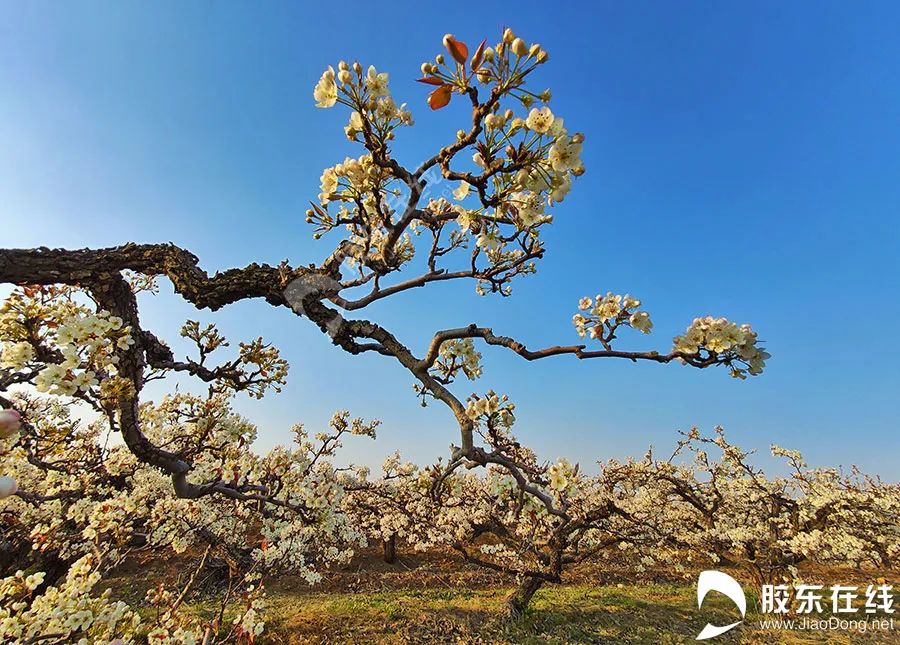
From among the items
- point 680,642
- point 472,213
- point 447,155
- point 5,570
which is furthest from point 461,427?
point 5,570

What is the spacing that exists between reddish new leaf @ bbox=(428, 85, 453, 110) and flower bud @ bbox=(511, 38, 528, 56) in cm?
42

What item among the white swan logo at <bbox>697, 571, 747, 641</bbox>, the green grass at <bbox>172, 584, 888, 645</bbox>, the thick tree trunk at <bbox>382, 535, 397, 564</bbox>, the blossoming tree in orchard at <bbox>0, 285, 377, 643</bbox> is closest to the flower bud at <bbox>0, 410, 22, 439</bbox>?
the blossoming tree in orchard at <bbox>0, 285, 377, 643</bbox>

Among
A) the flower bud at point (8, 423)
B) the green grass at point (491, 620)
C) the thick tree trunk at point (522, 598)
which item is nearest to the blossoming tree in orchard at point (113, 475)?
the flower bud at point (8, 423)

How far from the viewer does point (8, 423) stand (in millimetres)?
1107

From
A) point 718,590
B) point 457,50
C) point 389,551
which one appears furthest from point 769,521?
point 457,50

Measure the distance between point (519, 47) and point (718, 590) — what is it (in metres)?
16.0

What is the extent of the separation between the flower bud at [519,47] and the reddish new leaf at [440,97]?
42 centimetres

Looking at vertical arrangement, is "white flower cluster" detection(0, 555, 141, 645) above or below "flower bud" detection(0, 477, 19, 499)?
below

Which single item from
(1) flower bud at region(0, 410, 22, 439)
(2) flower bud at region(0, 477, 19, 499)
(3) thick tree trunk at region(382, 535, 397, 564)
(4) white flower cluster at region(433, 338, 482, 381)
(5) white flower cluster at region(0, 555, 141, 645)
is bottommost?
(3) thick tree trunk at region(382, 535, 397, 564)

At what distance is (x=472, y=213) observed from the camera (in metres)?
3.20

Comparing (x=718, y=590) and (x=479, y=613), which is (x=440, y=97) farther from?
(x=718, y=590)

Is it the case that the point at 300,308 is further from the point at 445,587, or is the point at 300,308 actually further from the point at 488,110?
the point at 445,587

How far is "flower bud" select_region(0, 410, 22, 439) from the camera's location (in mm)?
1061

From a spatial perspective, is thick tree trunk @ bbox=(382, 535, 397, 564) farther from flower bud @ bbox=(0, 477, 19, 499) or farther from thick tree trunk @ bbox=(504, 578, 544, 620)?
flower bud @ bbox=(0, 477, 19, 499)
